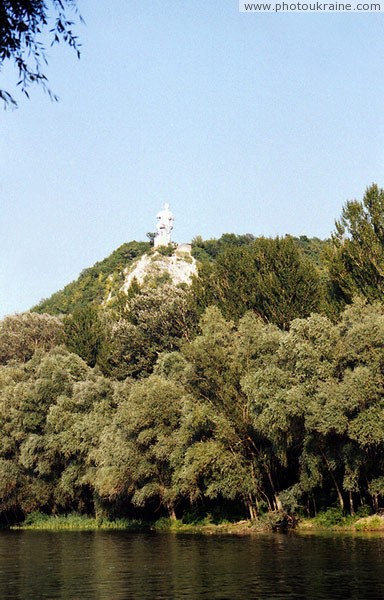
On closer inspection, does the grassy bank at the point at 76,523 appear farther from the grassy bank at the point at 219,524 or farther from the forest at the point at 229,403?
the forest at the point at 229,403

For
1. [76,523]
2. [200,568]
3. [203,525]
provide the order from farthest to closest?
[76,523] < [203,525] < [200,568]

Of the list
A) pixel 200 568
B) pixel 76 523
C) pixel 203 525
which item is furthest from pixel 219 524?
pixel 200 568

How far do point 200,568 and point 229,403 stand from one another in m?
25.7

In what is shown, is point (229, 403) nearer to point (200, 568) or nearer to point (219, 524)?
point (219, 524)

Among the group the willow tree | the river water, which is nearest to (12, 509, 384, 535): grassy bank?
the river water

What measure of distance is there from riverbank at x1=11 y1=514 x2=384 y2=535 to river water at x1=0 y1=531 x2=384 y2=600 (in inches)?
137

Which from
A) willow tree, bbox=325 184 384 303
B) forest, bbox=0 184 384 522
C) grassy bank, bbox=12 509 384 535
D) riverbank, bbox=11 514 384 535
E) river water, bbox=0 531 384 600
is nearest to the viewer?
river water, bbox=0 531 384 600

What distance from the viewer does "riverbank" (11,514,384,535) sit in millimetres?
59772

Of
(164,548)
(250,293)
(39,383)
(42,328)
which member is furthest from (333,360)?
(42,328)

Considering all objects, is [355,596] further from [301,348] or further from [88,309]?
[88,309]

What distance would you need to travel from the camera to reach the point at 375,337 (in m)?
57.4

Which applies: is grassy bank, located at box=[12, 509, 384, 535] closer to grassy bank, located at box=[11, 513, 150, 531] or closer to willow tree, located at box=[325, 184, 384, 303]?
grassy bank, located at box=[11, 513, 150, 531]

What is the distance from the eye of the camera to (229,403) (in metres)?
66.2

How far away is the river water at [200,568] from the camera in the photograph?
32.9m
